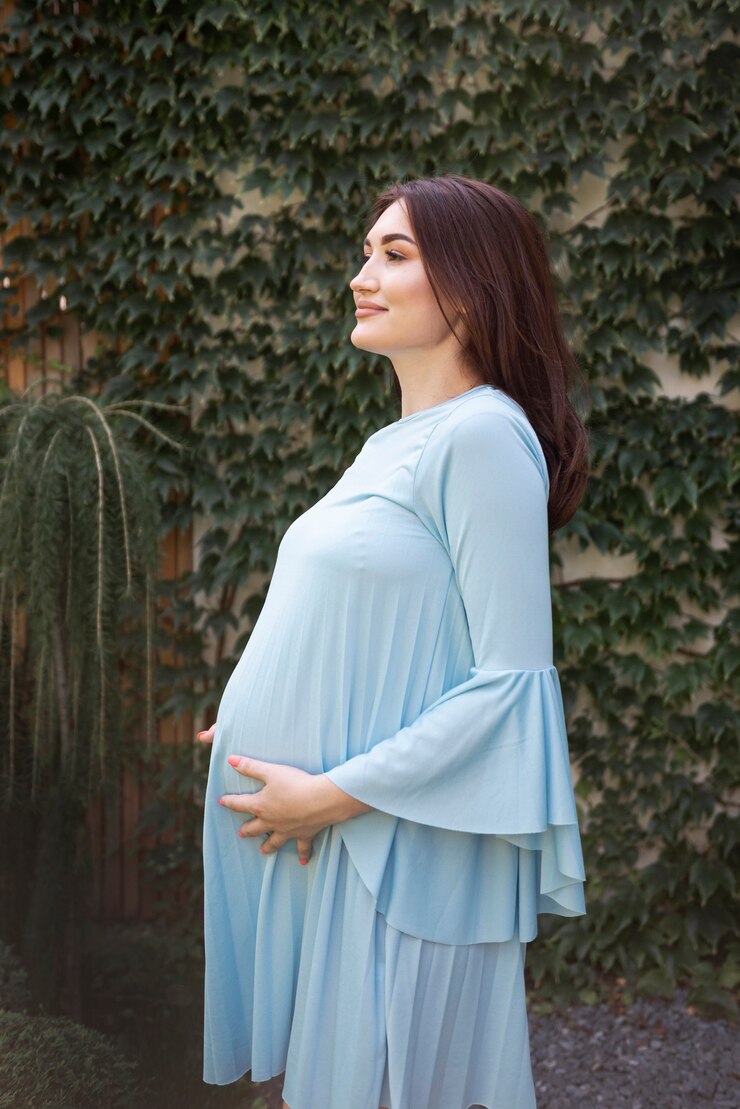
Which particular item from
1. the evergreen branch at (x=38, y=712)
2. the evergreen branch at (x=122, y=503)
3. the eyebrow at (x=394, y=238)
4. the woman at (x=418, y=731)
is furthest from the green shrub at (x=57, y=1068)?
the eyebrow at (x=394, y=238)

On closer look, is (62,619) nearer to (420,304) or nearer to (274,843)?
(274,843)

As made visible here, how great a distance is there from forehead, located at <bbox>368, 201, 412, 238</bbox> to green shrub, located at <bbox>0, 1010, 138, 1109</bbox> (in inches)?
55.5

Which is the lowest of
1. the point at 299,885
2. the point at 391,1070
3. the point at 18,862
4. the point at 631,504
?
the point at 18,862

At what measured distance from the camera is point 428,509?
1.22m

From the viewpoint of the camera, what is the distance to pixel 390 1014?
1205mm

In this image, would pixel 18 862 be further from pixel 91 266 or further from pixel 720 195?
pixel 720 195

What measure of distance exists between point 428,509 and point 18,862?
188 centimetres

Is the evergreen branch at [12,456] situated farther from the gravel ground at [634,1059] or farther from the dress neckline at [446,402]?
the gravel ground at [634,1059]

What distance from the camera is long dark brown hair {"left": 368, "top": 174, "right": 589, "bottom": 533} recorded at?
1.29 meters

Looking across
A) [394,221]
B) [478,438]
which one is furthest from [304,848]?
[394,221]

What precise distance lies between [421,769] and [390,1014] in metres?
0.32

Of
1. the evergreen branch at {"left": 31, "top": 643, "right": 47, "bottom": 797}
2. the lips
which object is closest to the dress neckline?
the lips

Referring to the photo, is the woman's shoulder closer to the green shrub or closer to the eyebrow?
the eyebrow

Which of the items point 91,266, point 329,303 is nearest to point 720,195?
point 329,303
